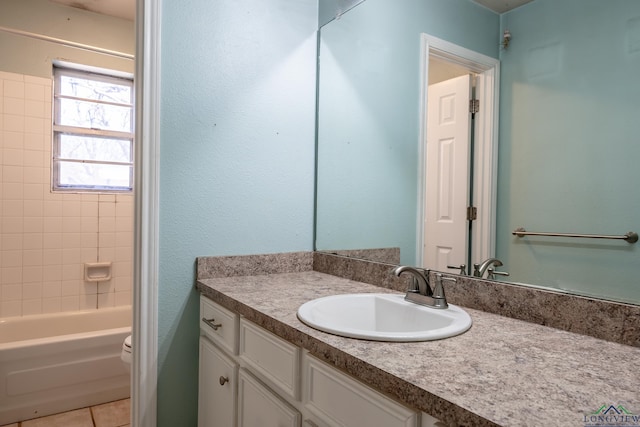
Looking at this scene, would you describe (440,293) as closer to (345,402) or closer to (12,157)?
(345,402)

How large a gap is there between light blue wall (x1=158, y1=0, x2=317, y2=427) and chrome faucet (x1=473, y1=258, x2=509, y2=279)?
838mm

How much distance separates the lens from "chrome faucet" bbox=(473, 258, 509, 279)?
1.15 metres

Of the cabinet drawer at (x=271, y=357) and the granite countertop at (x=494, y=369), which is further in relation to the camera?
the cabinet drawer at (x=271, y=357)

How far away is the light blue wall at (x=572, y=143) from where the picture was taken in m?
0.91

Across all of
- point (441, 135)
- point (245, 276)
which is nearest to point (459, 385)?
point (441, 135)

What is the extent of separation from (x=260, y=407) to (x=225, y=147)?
0.98m

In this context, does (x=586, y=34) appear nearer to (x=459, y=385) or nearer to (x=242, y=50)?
(x=459, y=385)

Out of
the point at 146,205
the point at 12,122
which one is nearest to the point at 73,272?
the point at 12,122

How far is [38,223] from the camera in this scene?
272 cm

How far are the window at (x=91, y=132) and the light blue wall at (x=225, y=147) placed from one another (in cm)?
179

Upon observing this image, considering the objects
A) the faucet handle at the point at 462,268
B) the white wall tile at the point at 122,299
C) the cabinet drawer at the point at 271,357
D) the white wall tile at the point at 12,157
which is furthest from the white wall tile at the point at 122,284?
the faucet handle at the point at 462,268

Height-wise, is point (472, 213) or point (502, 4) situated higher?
point (502, 4)

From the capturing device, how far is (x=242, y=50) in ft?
5.40

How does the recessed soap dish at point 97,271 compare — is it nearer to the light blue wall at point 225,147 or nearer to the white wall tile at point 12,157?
the white wall tile at point 12,157
